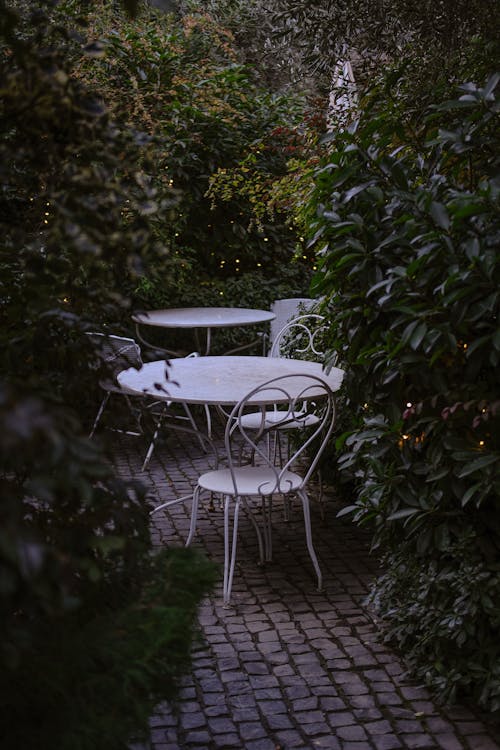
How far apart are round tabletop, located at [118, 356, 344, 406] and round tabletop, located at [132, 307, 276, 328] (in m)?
1.57

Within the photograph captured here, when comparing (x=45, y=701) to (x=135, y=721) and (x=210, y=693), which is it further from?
(x=210, y=693)

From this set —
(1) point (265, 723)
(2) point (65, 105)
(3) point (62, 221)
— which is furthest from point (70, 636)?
(1) point (265, 723)

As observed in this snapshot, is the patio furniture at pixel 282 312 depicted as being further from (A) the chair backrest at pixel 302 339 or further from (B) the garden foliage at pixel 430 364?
(B) the garden foliage at pixel 430 364

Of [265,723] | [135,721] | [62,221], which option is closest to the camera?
[62,221]

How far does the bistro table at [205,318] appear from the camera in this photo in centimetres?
768

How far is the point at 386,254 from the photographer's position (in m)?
3.53

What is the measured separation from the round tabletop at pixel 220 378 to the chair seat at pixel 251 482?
0.41 m

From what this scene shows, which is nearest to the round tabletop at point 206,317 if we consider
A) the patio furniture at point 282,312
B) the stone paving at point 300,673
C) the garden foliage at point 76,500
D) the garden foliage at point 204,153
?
the patio furniture at point 282,312

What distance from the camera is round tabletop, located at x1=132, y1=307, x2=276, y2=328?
7.67m

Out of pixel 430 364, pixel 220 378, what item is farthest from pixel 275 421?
pixel 430 364

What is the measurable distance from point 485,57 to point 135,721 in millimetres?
3621

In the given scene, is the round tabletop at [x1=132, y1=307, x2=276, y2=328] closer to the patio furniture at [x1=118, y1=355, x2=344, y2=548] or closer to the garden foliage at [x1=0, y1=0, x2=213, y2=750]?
the patio furniture at [x1=118, y1=355, x2=344, y2=548]

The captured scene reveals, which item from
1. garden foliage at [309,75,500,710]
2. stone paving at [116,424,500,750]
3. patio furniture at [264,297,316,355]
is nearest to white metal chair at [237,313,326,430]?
patio furniture at [264,297,316,355]

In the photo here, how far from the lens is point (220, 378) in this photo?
5.36 m
